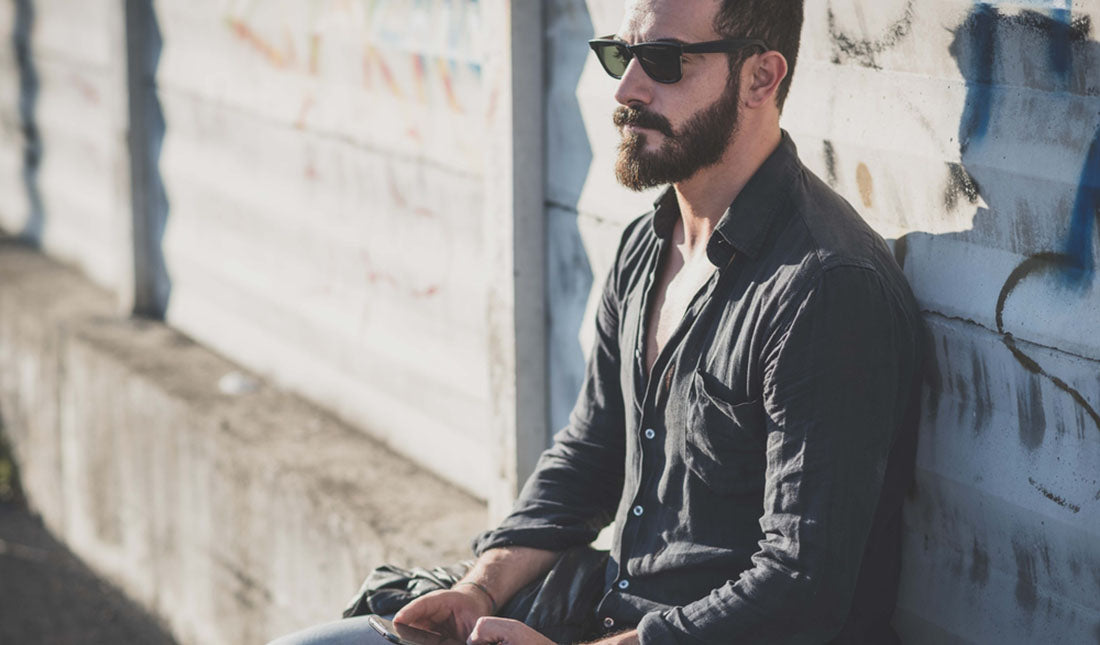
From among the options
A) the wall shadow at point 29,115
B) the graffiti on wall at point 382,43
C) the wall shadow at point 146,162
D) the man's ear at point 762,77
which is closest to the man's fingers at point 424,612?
the man's ear at point 762,77

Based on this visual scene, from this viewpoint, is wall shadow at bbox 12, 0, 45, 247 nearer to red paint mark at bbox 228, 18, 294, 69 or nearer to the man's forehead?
red paint mark at bbox 228, 18, 294, 69

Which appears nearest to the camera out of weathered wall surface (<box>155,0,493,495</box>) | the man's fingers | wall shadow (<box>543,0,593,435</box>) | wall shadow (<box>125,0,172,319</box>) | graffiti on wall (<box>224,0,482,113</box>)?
the man's fingers

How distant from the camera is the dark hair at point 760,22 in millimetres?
2299

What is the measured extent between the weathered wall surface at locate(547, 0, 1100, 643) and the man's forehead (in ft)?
1.27

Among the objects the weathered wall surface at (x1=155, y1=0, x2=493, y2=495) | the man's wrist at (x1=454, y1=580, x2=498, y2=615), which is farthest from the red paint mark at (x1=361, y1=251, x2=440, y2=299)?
the man's wrist at (x1=454, y1=580, x2=498, y2=615)

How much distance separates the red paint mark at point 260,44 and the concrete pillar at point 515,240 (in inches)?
56.2

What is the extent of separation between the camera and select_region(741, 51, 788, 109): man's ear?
2340 millimetres

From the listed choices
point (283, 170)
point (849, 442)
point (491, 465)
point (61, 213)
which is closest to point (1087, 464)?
point (849, 442)

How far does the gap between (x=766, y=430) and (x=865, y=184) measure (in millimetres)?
604

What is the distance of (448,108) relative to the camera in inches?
157

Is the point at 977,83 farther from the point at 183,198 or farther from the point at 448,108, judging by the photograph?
the point at 183,198

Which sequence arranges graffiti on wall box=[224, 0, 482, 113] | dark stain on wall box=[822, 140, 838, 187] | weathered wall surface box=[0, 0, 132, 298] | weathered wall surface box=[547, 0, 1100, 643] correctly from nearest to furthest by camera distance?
weathered wall surface box=[547, 0, 1100, 643]
dark stain on wall box=[822, 140, 838, 187]
graffiti on wall box=[224, 0, 482, 113]
weathered wall surface box=[0, 0, 132, 298]

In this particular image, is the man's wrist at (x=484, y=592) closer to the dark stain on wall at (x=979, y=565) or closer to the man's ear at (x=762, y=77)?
the dark stain on wall at (x=979, y=565)

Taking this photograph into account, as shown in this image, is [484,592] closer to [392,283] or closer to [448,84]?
[448,84]
